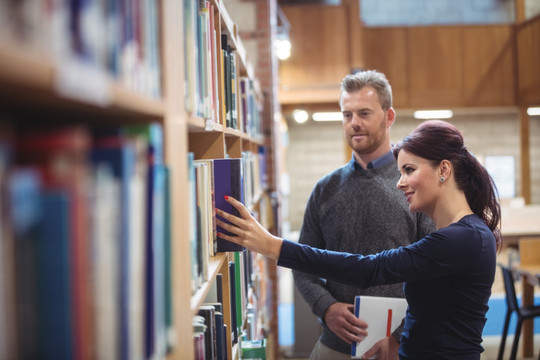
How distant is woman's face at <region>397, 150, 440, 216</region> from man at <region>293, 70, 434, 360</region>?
329 mm

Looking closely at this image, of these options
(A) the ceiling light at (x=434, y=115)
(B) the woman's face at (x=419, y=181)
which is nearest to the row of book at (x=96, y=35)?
(B) the woman's face at (x=419, y=181)

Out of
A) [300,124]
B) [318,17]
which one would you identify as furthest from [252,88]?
[300,124]

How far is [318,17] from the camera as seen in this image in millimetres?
7535

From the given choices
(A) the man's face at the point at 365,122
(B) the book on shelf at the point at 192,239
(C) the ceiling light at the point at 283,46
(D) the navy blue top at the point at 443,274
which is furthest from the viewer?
(C) the ceiling light at the point at 283,46

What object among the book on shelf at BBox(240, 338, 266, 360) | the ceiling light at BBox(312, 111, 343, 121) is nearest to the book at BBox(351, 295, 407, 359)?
the book on shelf at BBox(240, 338, 266, 360)

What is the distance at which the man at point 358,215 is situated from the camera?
191 cm

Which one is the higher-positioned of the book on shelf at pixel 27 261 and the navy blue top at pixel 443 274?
the book on shelf at pixel 27 261

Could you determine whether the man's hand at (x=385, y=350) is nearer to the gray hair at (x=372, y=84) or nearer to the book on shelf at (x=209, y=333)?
the book on shelf at (x=209, y=333)

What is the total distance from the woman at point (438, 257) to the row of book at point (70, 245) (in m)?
0.78

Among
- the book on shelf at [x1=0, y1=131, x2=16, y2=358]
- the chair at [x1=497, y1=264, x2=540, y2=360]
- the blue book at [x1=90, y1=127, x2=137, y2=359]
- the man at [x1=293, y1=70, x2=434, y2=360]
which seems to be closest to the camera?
the book on shelf at [x1=0, y1=131, x2=16, y2=358]

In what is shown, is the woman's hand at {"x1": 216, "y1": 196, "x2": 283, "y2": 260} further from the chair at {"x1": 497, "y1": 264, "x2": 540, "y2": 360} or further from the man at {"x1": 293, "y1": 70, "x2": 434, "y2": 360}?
the chair at {"x1": 497, "y1": 264, "x2": 540, "y2": 360}

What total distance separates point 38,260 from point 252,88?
2.50 meters

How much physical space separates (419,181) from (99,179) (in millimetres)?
1264

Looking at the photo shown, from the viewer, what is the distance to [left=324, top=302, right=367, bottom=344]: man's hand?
1.81 m
